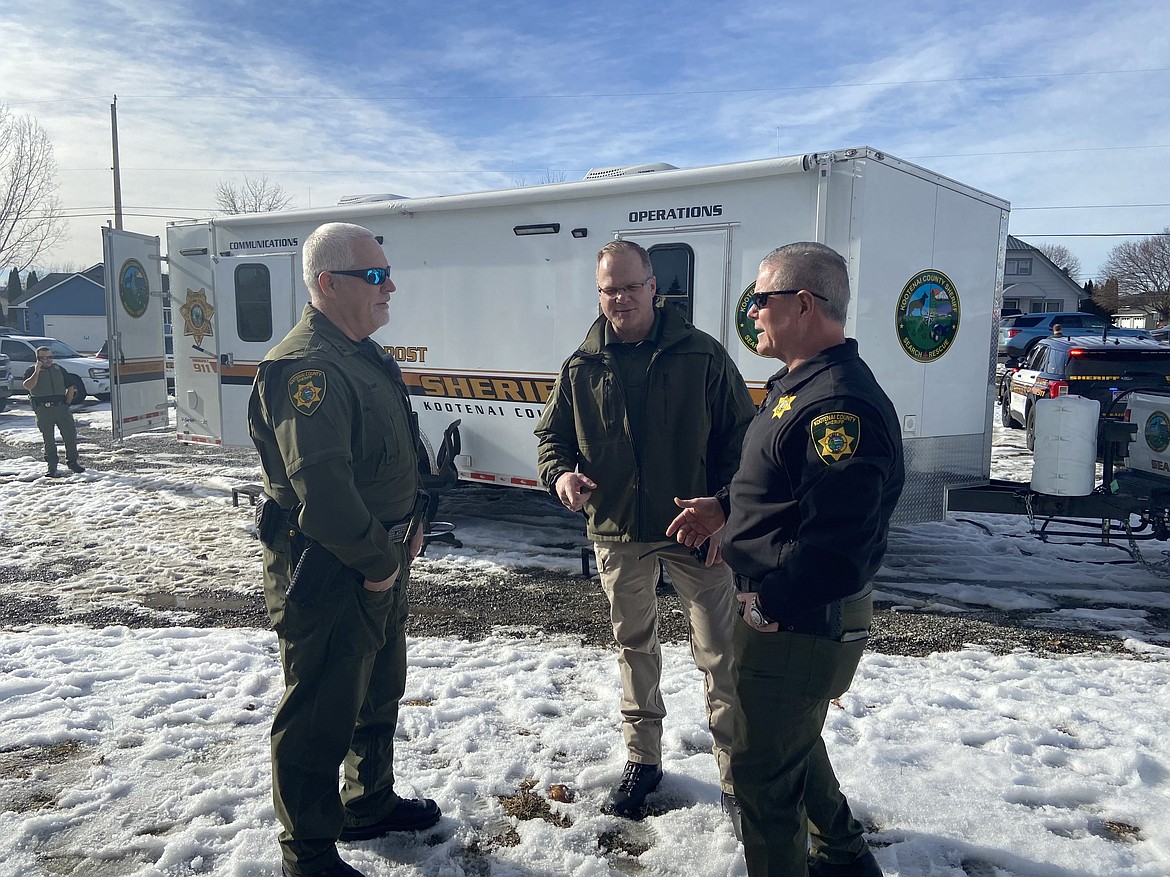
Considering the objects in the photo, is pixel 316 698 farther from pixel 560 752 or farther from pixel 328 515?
pixel 560 752

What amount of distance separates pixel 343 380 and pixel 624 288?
1085 millimetres

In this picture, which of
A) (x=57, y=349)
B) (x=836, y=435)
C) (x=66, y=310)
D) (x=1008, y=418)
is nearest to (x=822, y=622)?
(x=836, y=435)

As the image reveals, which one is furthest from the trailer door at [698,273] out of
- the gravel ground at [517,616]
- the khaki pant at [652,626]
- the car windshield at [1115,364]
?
the car windshield at [1115,364]

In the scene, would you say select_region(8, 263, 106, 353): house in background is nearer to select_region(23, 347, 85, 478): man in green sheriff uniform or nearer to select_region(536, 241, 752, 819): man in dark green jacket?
select_region(23, 347, 85, 478): man in green sheriff uniform

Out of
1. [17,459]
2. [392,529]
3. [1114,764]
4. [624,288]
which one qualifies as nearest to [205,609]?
[392,529]

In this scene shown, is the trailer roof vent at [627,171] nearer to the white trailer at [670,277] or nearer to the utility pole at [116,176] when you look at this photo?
the white trailer at [670,277]

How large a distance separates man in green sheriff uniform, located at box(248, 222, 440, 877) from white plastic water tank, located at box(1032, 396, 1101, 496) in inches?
182

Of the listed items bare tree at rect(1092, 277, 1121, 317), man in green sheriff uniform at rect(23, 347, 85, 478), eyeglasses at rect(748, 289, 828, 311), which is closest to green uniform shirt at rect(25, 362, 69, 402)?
man in green sheriff uniform at rect(23, 347, 85, 478)

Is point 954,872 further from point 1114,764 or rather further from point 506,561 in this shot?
point 506,561

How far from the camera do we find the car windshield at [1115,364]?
8.59 meters

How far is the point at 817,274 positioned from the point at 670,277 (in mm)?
3723

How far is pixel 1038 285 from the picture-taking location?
159ft

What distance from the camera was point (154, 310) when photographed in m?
9.08

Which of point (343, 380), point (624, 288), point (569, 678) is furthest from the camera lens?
point (569, 678)
